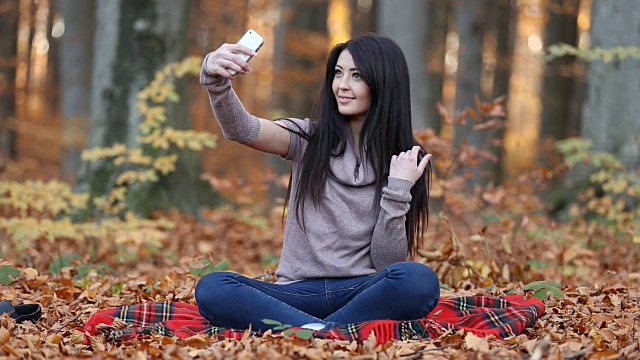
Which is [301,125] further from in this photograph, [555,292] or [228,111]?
[555,292]

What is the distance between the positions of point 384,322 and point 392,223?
0.51 m

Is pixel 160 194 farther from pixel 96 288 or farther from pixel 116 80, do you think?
pixel 96 288

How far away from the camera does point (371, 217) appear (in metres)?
4.09

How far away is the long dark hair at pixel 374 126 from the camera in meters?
4.13

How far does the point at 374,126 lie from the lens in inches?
165

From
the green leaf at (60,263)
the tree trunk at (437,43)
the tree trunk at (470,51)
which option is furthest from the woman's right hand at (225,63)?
the tree trunk at (437,43)

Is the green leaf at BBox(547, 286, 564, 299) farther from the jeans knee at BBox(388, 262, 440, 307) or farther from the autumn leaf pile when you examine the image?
the jeans knee at BBox(388, 262, 440, 307)

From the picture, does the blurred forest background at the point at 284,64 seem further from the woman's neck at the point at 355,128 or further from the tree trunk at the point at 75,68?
the woman's neck at the point at 355,128

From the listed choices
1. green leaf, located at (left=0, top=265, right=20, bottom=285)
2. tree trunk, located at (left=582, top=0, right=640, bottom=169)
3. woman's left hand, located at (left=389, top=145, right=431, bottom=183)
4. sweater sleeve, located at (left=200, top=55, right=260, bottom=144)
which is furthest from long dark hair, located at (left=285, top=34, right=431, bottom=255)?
tree trunk, located at (left=582, top=0, right=640, bottom=169)

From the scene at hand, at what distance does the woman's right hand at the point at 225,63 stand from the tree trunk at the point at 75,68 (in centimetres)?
1275

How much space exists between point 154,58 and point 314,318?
4.93m

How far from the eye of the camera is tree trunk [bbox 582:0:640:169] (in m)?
8.16

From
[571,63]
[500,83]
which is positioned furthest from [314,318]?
[500,83]

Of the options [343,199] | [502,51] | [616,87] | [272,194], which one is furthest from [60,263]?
[502,51]
